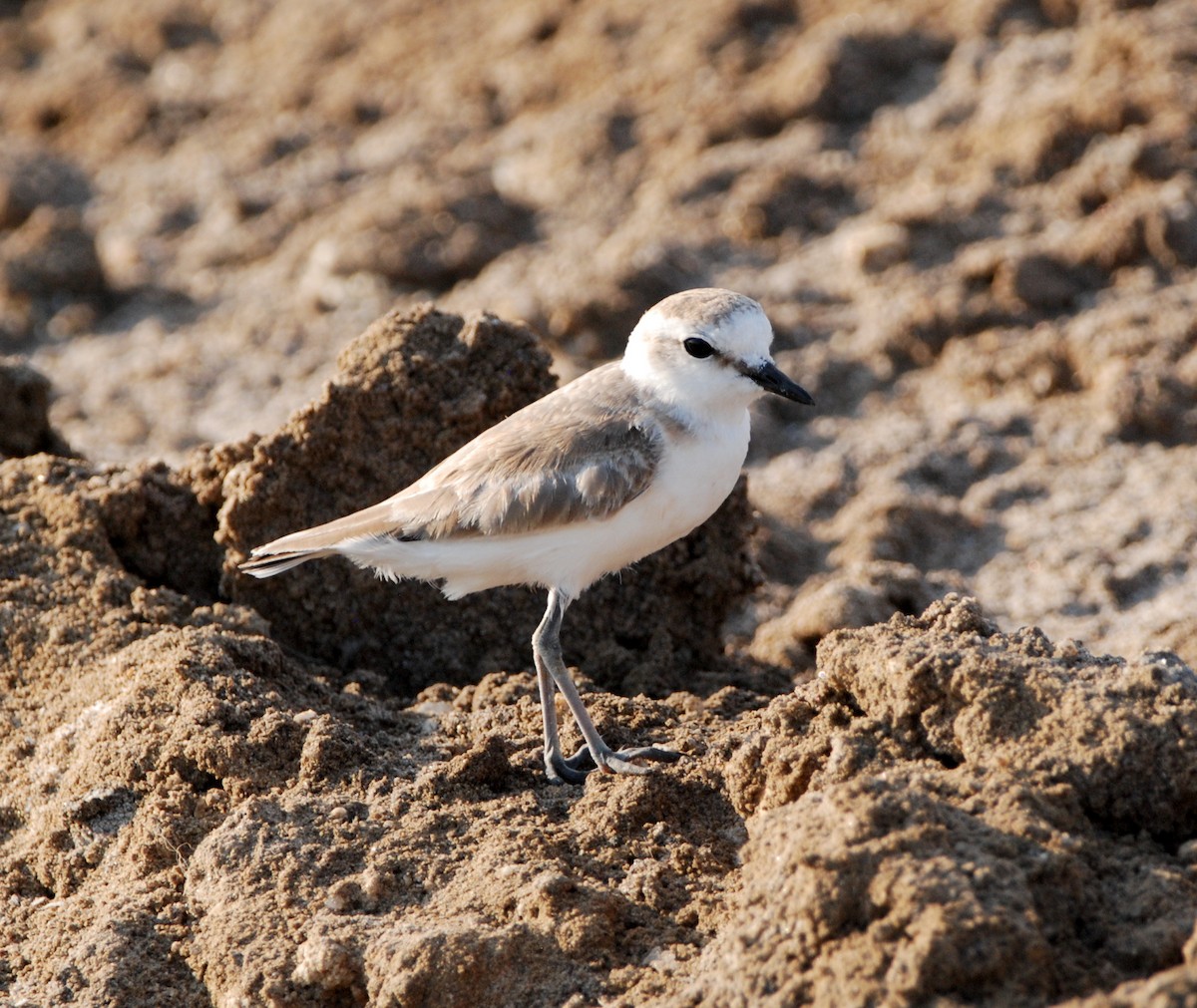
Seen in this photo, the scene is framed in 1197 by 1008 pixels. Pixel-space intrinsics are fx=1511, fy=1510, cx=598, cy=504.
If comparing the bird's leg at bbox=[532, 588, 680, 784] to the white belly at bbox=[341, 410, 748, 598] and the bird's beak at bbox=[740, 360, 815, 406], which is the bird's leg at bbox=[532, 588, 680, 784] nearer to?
the white belly at bbox=[341, 410, 748, 598]

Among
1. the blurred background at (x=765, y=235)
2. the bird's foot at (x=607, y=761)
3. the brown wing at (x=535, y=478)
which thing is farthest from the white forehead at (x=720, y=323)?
the blurred background at (x=765, y=235)

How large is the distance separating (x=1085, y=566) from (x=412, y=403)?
10.5 feet

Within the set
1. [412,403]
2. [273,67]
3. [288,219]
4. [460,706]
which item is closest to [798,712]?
[460,706]

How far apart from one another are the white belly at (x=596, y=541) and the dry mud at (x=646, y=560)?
21.1 inches

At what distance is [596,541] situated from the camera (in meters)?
5.00

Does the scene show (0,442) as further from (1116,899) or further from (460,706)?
(1116,899)

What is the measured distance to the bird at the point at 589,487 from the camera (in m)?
4.94

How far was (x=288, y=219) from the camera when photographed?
35.6 ft

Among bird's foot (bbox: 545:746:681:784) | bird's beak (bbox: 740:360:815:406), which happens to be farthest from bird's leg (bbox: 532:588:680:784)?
bird's beak (bbox: 740:360:815:406)

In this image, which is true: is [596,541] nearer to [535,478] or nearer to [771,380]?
[535,478]

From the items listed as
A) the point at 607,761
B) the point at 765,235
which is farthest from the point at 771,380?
Result: the point at 765,235

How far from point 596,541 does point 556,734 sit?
646mm

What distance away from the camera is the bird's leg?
4.81 m

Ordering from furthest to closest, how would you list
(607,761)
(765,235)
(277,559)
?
(765,235), (277,559), (607,761)
